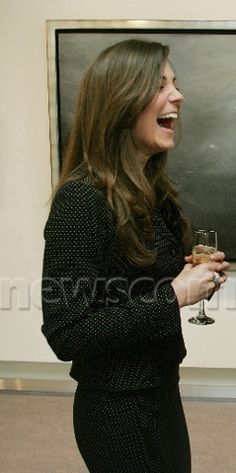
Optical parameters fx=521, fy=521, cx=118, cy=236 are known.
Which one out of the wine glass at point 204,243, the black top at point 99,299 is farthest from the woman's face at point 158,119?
the wine glass at point 204,243

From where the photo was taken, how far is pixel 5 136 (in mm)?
2727

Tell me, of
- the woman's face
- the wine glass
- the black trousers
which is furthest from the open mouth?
the black trousers

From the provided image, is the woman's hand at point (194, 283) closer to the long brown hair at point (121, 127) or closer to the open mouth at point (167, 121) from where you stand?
the long brown hair at point (121, 127)

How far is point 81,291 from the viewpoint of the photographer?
1011 millimetres

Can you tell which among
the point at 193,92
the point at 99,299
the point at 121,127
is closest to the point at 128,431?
the point at 99,299

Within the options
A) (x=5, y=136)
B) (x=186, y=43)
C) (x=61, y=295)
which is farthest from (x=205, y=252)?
(x=5, y=136)

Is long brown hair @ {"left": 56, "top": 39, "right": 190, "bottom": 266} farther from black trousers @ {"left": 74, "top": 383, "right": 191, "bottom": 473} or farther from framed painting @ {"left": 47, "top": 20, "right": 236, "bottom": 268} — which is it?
framed painting @ {"left": 47, "top": 20, "right": 236, "bottom": 268}

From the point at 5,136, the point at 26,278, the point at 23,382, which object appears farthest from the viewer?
the point at 23,382

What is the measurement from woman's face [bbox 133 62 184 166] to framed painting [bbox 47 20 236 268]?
1.39 metres

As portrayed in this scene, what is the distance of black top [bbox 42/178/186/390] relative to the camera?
101 centimetres

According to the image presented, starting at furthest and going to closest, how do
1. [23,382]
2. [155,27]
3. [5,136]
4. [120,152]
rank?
[23,382] → [5,136] → [155,27] → [120,152]

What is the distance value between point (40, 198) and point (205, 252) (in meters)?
1.44

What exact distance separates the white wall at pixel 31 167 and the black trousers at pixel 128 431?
5.64 feet

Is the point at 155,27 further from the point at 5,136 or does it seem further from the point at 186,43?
the point at 5,136
